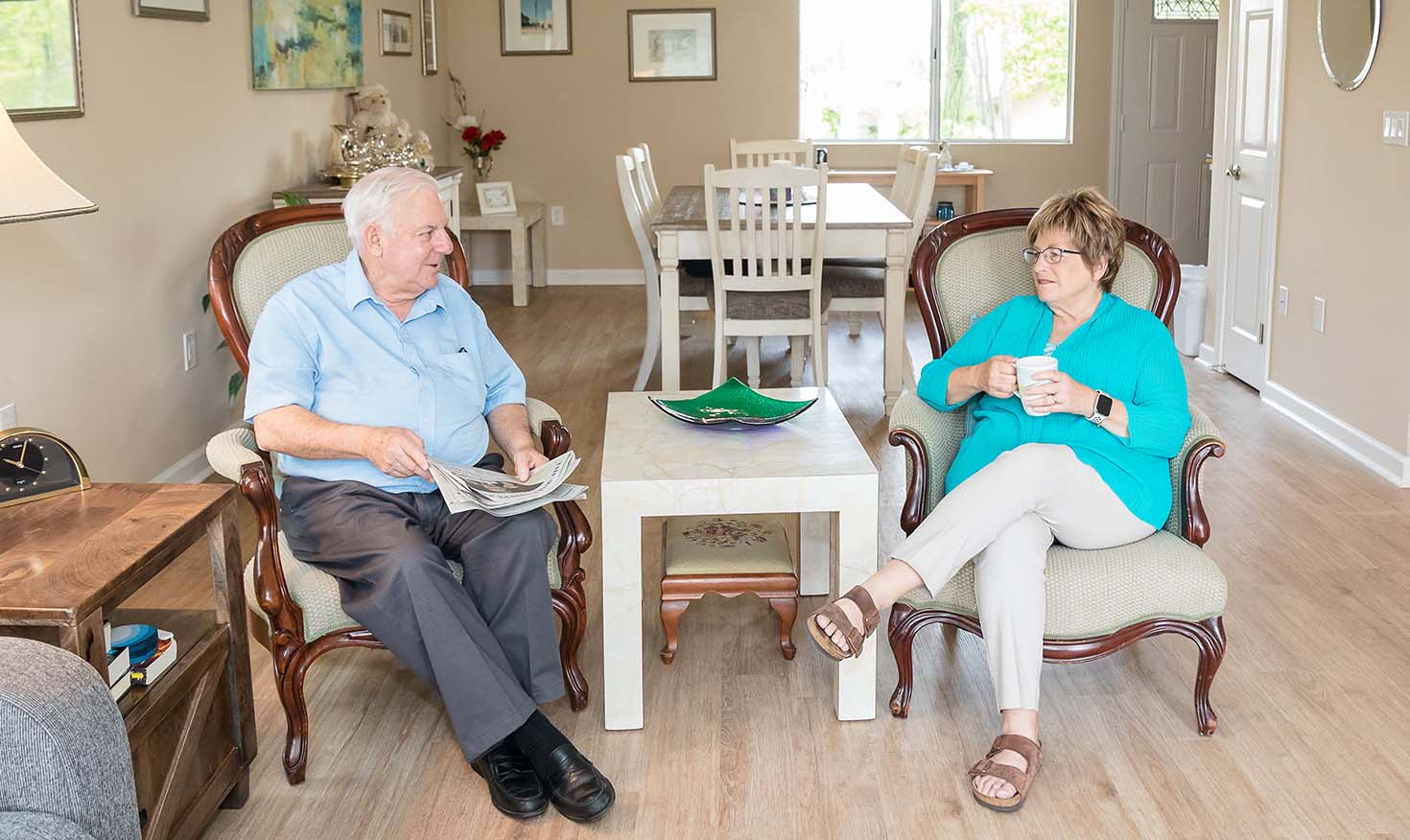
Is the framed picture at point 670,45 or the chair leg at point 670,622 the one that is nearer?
the chair leg at point 670,622

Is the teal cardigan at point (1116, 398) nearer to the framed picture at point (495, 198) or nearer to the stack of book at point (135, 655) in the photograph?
the stack of book at point (135, 655)

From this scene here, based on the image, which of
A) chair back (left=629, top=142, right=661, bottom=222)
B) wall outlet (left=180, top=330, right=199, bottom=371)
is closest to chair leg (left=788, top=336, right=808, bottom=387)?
chair back (left=629, top=142, right=661, bottom=222)

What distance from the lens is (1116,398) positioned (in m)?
2.53

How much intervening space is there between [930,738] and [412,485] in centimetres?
106

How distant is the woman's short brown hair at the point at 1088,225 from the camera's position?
2518 mm

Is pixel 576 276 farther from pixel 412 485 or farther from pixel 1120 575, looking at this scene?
pixel 1120 575

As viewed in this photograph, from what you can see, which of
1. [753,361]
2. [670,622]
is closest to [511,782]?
[670,622]

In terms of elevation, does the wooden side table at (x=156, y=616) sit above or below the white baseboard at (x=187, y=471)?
above

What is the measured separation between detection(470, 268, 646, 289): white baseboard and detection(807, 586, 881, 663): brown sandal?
19.4ft

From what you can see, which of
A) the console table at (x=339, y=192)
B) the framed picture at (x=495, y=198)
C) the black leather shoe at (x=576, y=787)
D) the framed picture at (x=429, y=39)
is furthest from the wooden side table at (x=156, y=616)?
the framed picture at (x=429, y=39)

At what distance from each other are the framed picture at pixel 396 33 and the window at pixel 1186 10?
13.8 feet

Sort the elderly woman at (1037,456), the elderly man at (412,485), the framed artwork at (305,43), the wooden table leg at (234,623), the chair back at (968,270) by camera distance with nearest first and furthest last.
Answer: the wooden table leg at (234,623) → the elderly man at (412,485) → the elderly woman at (1037,456) → the chair back at (968,270) → the framed artwork at (305,43)

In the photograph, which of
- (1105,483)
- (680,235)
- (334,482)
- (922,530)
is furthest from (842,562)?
(680,235)

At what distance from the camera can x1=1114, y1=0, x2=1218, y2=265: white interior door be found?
780 cm
